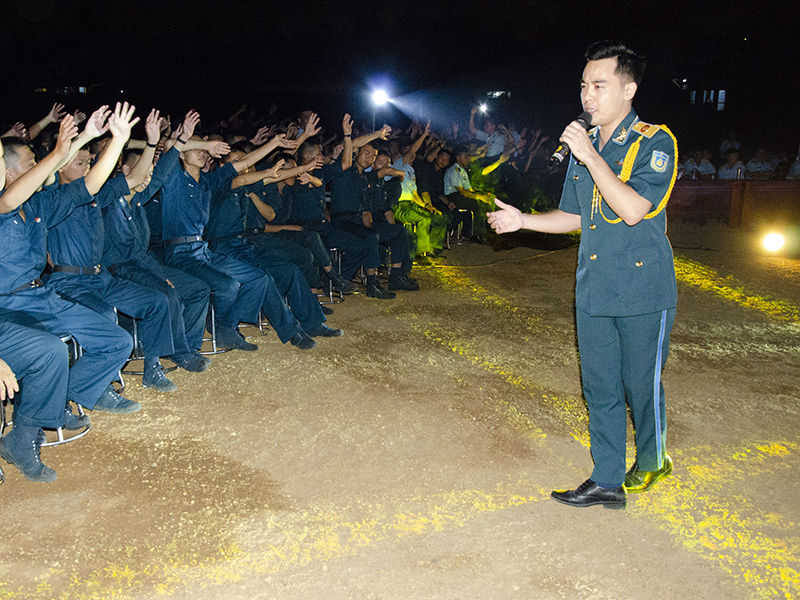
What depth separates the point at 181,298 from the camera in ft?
17.0

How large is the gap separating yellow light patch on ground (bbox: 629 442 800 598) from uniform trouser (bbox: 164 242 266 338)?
11.7 ft

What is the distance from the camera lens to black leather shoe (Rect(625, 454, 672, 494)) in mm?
3188

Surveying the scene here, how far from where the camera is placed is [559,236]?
11.9 m

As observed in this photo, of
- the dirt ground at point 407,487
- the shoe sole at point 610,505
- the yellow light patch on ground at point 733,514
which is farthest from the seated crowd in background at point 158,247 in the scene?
the yellow light patch on ground at point 733,514

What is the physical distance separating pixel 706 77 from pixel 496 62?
30.1 feet

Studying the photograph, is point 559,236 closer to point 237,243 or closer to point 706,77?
point 237,243

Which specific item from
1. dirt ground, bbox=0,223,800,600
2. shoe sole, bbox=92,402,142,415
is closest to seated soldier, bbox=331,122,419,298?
dirt ground, bbox=0,223,800,600

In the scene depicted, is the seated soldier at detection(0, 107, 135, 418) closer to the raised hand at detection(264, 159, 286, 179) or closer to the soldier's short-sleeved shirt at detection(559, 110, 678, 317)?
the raised hand at detection(264, 159, 286, 179)

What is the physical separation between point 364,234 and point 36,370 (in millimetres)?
4716

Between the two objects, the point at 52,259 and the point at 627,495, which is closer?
the point at 627,495

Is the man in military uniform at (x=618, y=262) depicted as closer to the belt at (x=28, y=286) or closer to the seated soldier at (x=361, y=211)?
the belt at (x=28, y=286)

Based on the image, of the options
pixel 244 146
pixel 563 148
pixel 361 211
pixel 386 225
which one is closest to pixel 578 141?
pixel 563 148

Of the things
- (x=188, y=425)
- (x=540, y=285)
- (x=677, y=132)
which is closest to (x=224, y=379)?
(x=188, y=425)

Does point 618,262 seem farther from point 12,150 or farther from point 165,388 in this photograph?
point 12,150
